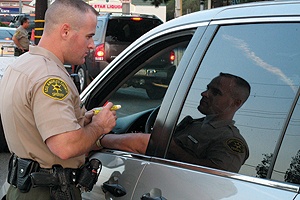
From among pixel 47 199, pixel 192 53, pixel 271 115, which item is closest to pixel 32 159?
pixel 47 199

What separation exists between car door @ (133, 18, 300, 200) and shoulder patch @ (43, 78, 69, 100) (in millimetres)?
452

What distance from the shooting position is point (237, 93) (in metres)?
2.24

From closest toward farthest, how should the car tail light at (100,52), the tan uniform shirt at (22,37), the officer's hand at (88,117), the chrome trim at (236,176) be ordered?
the chrome trim at (236,176) → the officer's hand at (88,117) → the car tail light at (100,52) → the tan uniform shirt at (22,37)

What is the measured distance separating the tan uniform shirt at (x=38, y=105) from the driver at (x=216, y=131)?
0.46 m

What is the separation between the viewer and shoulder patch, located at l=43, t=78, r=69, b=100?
7.49ft

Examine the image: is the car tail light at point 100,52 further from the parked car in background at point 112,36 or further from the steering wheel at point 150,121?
the steering wheel at point 150,121

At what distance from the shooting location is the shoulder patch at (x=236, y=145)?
2121mm

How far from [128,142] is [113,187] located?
0.29 m

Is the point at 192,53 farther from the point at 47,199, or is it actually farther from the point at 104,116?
the point at 47,199

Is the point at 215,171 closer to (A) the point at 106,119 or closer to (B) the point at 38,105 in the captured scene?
(A) the point at 106,119

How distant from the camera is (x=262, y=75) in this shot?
6.86 feet

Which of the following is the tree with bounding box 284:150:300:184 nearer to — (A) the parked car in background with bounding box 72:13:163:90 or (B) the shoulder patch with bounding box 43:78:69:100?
(B) the shoulder patch with bounding box 43:78:69:100

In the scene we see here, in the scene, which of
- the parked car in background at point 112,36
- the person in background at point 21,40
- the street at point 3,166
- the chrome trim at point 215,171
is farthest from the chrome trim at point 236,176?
the person in background at point 21,40

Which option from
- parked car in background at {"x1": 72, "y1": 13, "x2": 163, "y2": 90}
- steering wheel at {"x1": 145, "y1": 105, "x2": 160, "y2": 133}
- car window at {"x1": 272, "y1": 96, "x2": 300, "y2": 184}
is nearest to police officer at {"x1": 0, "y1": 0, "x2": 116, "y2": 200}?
steering wheel at {"x1": 145, "y1": 105, "x2": 160, "y2": 133}
